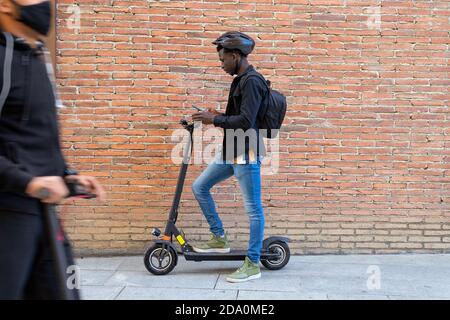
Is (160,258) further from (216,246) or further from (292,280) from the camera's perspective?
(292,280)

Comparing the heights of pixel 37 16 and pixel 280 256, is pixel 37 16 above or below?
above

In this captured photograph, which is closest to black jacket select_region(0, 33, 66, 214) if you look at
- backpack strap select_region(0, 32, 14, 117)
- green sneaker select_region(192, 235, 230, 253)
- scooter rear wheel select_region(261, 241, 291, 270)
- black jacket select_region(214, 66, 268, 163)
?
backpack strap select_region(0, 32, 14, 117)

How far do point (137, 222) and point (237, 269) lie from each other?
1.22 m

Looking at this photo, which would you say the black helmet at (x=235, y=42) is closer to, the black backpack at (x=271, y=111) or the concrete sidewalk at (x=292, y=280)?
the black backpack at (x=271, y=111)

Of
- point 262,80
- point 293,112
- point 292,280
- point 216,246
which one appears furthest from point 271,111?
point 292,280

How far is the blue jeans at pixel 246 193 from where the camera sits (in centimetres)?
447

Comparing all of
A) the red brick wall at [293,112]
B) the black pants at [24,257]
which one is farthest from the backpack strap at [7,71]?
the red brick wall at [293,112]

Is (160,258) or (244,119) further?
(160,258)

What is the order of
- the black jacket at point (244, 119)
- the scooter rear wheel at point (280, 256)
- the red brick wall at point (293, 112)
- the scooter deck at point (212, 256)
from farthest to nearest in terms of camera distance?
the red brick wall at point (293, 112), the scooter rear wheel at point (280, 256), the scooter deck at point (212, 256), the black jacket at point (244, 119)

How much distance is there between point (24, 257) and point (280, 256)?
3.11m

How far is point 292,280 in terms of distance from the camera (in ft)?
15.3

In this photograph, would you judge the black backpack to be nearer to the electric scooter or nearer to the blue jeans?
the blue jeans

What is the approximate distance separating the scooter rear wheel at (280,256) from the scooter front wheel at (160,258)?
2.83ft

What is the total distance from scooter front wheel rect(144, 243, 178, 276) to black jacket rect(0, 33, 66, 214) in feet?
→ 8.45
